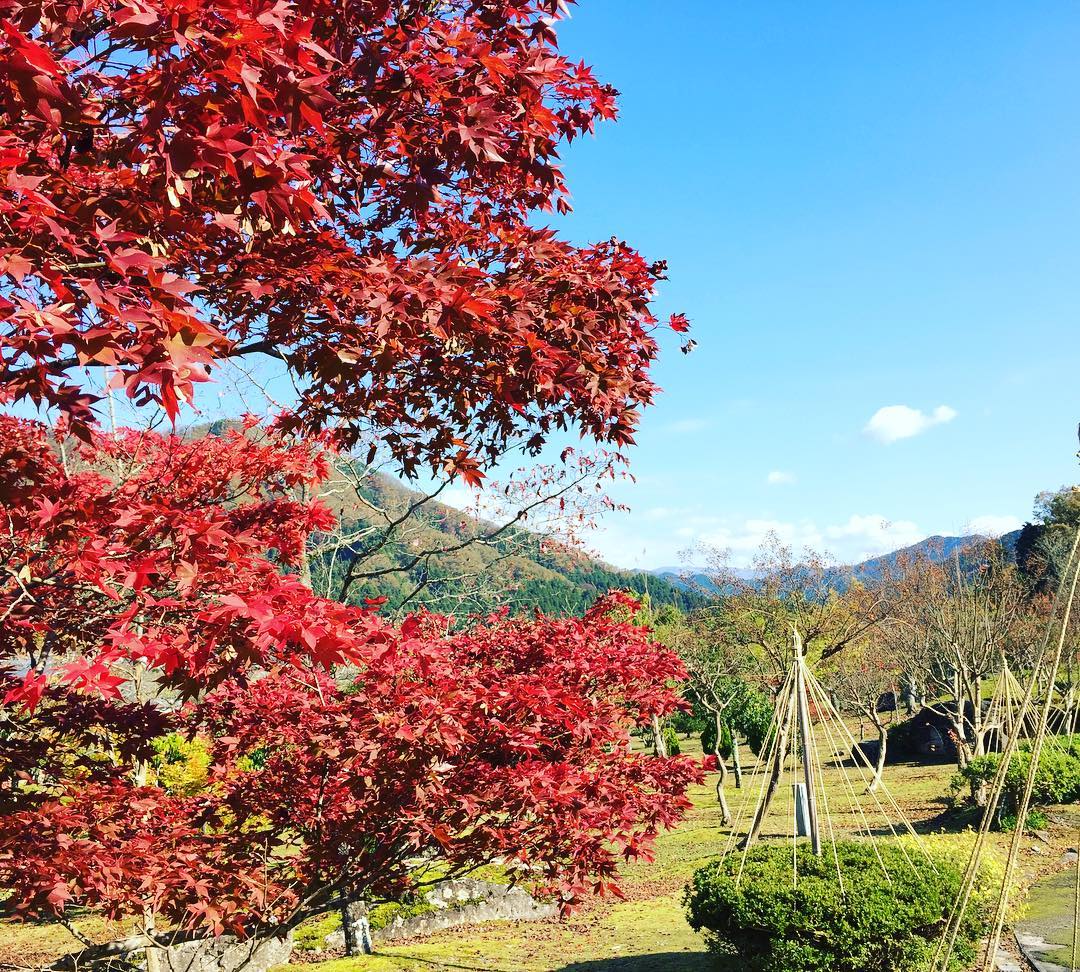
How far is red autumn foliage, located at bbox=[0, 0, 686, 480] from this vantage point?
2199mm

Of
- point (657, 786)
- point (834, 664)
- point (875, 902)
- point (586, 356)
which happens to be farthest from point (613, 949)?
point (834, 664)

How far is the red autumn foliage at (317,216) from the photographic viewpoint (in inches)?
86.6

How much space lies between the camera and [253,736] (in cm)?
502

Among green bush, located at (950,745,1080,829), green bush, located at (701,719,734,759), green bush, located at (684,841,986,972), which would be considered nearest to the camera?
green bush, located at (684,841,986,972)

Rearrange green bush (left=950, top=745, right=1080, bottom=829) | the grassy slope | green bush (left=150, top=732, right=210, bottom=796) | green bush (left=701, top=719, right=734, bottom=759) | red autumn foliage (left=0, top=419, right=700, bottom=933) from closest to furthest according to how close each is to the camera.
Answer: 1. red autumn foliage (left=0, top=419, right=700, bottom=933)
2. the grassy slope
3. green bush (left=950, top=745, right=1080, bottom=829)
4. green bush (left=150, top=732, right=210, bottom=796)
5. green bush (left=701, top=719, right=734, bottom=759)

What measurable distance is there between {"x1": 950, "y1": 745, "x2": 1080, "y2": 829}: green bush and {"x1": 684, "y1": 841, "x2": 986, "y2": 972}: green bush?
6538mm

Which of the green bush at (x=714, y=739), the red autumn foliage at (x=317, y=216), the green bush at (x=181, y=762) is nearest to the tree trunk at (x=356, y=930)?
the green bush at (x=181, y=762)

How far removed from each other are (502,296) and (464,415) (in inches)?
31.6

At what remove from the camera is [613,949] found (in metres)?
9.33

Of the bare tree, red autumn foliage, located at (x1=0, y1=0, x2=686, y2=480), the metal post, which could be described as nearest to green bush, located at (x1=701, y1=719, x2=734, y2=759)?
the bare tree

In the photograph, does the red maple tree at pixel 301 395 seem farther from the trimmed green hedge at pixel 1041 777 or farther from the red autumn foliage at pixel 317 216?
the trimmed green hedge at pixel 1041 777

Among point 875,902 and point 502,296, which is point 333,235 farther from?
point 875,902

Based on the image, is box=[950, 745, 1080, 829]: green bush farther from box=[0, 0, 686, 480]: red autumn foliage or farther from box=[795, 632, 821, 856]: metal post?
box=[0, 0, 686, 480]: red autumn foliage

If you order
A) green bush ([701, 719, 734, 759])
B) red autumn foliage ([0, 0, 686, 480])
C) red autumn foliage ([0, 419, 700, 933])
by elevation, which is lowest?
green bush ([701, 719, 734, 759])
